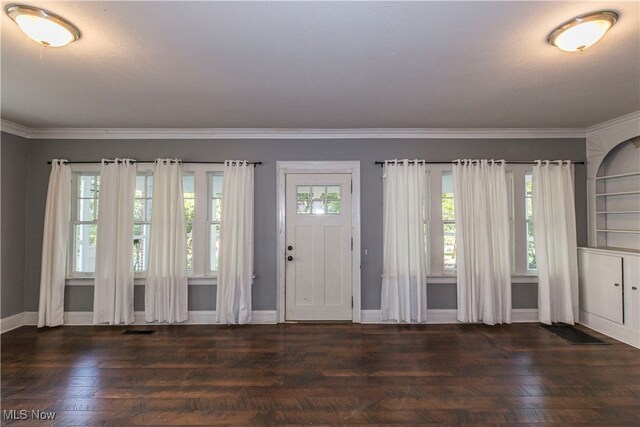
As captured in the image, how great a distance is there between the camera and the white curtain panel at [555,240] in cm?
400

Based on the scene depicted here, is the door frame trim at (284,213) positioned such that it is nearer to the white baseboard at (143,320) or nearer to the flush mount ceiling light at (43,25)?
the white baseboard at (143,320)

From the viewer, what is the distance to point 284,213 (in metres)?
4.23

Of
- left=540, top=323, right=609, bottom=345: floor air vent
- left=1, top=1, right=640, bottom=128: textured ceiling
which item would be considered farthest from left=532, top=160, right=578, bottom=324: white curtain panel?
left=1, top=1, right=640, bottom=128: textured ceiling

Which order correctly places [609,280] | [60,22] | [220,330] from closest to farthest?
[60,22] → [609,280] → [220,330]

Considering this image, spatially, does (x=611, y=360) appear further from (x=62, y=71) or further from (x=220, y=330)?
(x=62, y=71)

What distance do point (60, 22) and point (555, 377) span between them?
178 inches

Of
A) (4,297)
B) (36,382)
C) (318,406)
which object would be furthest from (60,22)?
→ (4,297)

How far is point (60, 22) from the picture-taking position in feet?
6.06

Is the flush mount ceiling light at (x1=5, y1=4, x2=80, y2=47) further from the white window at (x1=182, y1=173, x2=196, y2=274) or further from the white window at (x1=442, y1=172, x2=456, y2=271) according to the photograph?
the white window at (x1=442, y1=172, x2=456, y2=271)

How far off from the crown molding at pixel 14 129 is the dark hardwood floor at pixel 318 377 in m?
2.52

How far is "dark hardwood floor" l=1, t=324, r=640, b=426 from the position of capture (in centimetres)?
225

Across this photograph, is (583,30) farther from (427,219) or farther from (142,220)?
(142,220)

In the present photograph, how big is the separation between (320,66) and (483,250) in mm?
3119

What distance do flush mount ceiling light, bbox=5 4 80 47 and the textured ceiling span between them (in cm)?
6
